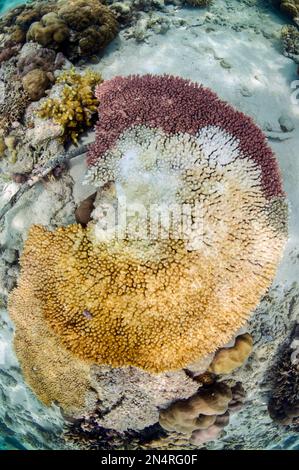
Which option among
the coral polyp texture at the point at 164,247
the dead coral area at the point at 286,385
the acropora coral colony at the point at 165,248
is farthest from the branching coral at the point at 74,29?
the dead coral area at the point at 286,385

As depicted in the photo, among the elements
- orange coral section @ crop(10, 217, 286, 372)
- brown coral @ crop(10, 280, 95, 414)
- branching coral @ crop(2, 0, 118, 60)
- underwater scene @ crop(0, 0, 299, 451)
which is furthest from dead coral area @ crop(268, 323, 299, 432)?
branching coral @ crop(2, 0, 118, 60)

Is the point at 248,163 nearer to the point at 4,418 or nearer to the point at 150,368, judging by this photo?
the point at 150,368

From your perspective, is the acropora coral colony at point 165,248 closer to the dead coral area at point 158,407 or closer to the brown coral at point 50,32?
the dead coral area at point 158,407

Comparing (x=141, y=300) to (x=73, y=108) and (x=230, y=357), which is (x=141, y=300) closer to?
(x=230, y=357)

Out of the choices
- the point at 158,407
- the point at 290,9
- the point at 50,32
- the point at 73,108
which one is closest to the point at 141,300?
the point at 158,407
